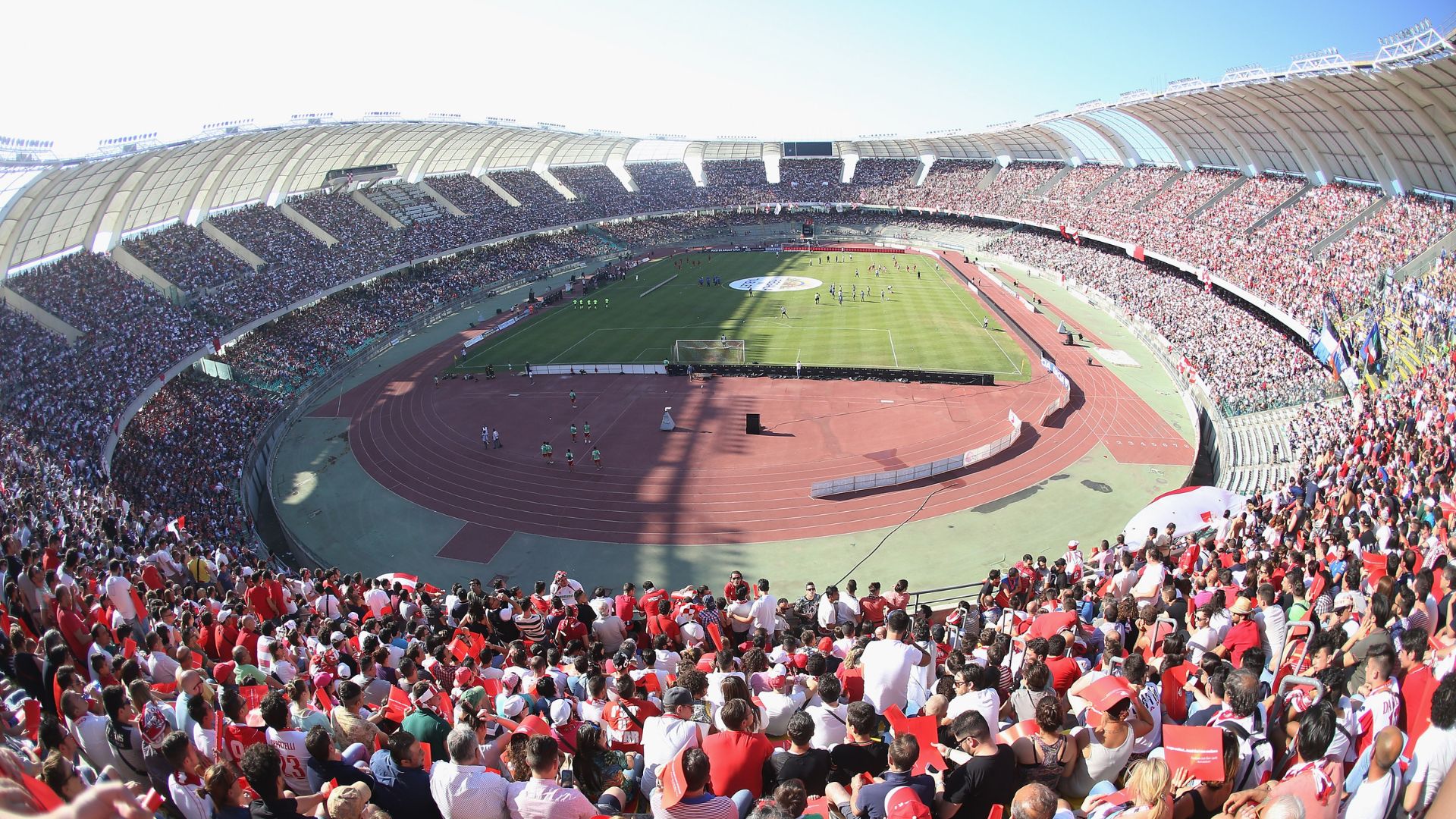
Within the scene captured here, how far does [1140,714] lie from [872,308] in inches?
1987

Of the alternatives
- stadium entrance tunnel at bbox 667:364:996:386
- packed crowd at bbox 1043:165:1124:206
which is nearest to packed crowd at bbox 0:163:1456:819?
stadium entrance tunnel at bbox 667:364:996:386

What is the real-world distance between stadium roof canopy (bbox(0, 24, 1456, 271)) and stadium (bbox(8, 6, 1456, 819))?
0.35 metres

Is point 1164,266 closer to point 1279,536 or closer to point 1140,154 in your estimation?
point 1140,154

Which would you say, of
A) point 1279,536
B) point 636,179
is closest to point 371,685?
point 1279,536

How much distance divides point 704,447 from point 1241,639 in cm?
2421

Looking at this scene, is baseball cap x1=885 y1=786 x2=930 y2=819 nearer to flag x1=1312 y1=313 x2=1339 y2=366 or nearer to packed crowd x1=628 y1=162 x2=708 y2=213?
flag x1=1312 y1=313 x2=1339 y2=366

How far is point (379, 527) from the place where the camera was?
26.2 metres

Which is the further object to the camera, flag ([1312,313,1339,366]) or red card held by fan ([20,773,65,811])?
flag ([1312,313,1339,366])

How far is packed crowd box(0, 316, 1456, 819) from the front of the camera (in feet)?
16.2

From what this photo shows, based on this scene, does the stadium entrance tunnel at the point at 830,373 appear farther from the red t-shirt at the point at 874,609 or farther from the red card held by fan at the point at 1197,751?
the red card held by fan at the point at 1197,751

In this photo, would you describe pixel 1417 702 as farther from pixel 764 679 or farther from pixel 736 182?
pixel 736 182

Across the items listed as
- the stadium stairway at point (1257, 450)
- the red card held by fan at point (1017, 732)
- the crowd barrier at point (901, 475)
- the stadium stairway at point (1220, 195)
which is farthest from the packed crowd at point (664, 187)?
the red card held by fan at point (1017, 732)

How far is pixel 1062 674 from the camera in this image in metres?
7.58

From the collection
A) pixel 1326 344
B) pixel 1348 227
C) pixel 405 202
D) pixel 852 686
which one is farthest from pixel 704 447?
pixel 405 202
